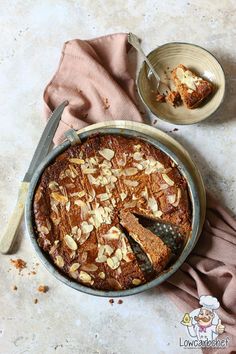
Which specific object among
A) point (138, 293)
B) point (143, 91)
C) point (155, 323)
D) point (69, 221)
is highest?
point (143, 91)

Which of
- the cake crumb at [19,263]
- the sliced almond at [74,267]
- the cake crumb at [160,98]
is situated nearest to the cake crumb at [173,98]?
the cake crumb at [160,98]

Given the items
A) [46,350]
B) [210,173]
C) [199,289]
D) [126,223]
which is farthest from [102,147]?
[46,350]

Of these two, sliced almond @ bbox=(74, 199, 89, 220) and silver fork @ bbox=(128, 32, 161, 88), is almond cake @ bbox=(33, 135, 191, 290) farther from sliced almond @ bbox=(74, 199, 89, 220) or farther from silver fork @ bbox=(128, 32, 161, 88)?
silver fork @ bbox=(128, 32, 161, 88)

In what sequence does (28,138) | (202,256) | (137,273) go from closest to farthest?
1. (137,273)
2. (202,256)
3. (28,138)

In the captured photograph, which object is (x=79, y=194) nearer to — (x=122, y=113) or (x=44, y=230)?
(x=44, y=230)

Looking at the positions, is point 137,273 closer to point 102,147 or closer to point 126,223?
point 126,223

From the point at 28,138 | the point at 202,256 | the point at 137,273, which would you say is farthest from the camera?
the point at 28,138

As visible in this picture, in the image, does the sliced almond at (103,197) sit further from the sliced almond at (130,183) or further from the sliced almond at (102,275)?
the sliced almond at (102,275)
